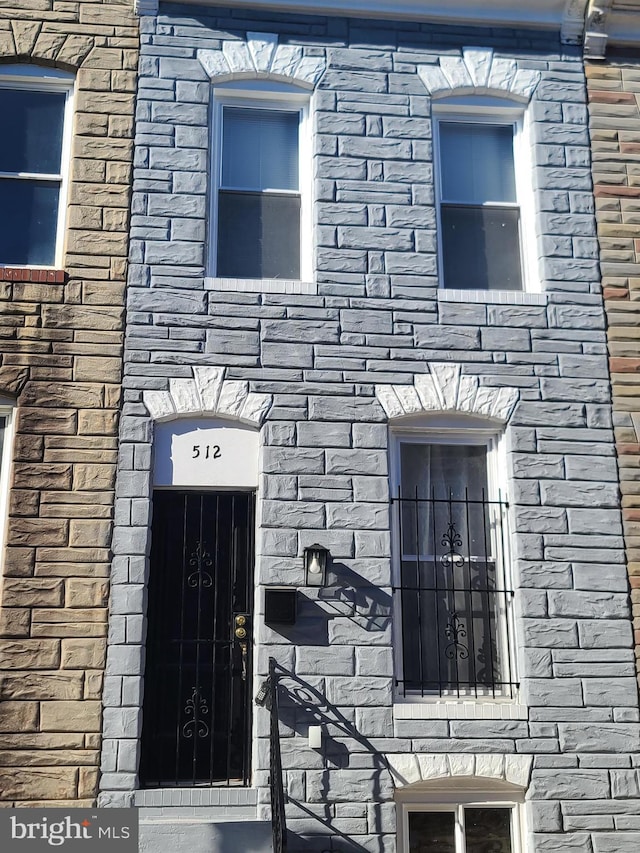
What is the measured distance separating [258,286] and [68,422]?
1.69 meters

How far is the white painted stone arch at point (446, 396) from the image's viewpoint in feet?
23.2

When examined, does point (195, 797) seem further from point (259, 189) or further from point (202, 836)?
point (259, 189)

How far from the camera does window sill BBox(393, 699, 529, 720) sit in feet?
21.2

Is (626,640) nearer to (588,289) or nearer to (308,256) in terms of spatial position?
(588,289)

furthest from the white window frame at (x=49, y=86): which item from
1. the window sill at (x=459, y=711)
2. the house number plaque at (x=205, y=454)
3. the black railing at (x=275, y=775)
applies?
the window sill at (x=459, y=711)

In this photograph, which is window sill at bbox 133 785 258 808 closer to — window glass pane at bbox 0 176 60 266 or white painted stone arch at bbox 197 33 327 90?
window glass pane at bbox 0 176 60 266

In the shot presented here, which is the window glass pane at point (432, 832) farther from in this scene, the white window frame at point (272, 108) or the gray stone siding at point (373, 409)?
the white window frame at point (272, 108)

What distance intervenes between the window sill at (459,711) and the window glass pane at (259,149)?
13.2 ft

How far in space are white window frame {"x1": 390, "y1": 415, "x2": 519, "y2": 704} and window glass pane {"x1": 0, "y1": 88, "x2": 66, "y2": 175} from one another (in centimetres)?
341

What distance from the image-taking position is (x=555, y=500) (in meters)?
7.01

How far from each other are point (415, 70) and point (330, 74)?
0.70 m

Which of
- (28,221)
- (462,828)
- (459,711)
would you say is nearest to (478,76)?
(28,221)

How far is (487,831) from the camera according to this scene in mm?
6391

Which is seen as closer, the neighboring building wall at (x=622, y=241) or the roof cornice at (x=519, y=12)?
the neighboring building wall at (x=622, y=241)
